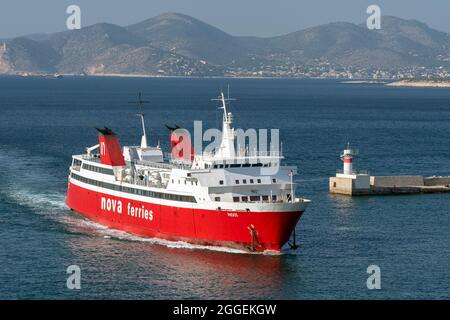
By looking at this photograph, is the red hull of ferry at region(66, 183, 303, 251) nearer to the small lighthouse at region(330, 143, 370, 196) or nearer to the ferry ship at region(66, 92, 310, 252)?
the ferry ship at region(66, 92, 310, 252)

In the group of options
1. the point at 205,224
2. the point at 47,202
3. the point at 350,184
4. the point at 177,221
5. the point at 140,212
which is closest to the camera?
→ the point at 205,224

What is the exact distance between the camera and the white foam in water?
58.7 m

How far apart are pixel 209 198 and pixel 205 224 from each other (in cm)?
162

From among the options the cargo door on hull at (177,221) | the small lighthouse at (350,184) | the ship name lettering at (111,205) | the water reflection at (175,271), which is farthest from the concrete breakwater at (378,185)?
the water reflection at (175,271)

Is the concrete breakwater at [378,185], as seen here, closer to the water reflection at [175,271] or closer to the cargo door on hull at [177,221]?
the cargo door on hull at [177,221]

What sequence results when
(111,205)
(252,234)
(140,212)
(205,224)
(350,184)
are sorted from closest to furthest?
(252,234)
(205,224)
(140,212)
(111,205)
(350,184)

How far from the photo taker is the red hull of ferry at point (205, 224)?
5491 cm

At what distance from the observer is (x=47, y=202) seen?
242 ft

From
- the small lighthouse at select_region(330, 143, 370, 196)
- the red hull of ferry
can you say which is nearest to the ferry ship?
the red hull of ferry

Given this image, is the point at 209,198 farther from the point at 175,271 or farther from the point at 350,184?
the point at 350,184

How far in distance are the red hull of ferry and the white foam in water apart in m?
0.40

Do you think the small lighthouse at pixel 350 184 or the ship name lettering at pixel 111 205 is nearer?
the ship name lettering at pixel 111 205

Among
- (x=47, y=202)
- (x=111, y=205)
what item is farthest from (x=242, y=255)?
(x=47, y=202)
